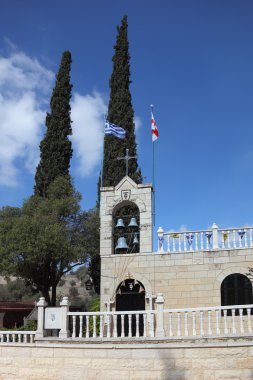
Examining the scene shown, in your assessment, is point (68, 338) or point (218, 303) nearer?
point (68, 338)

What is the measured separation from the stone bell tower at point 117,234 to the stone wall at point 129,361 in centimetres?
449

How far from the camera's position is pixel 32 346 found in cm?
1260

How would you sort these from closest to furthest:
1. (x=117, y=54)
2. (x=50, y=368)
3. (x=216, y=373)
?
(x=216, y=373), (x=50, y=368), (x=117, y=54)

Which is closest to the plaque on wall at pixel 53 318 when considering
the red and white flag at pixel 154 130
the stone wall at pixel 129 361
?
the stone wall at pixel 129 361

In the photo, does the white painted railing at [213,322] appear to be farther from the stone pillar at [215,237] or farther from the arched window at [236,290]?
the stone pillar at [215,237]

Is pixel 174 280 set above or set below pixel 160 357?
above

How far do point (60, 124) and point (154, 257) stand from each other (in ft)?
48.3

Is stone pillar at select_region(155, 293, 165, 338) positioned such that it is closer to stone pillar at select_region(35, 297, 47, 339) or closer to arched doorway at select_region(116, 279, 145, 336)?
stone pillar at select_region(35, 297, 47, 339)

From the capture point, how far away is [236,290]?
1609cm

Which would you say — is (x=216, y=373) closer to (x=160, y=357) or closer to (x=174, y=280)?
(x=160, y=357)

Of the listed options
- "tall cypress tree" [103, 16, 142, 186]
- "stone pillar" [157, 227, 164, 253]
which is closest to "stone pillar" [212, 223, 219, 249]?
"stone pillar" [157, 227, 164, 253]

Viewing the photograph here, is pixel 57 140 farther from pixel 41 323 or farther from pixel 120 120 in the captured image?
pixel 41 323

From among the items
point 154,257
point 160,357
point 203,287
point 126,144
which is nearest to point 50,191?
point 126,144

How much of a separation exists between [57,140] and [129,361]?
18820 millimetres
